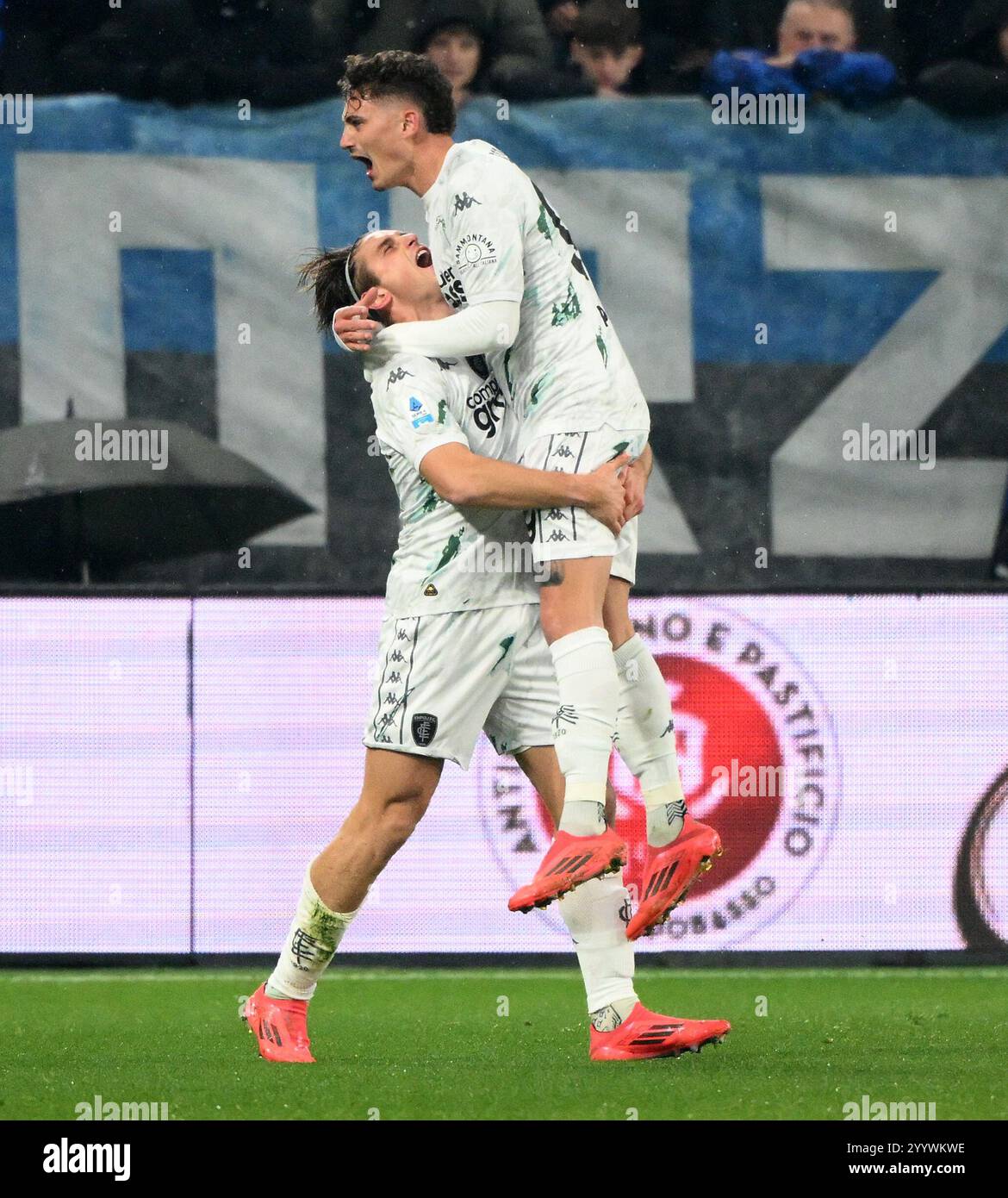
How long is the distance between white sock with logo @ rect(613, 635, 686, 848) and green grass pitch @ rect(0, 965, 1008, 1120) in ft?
1.93

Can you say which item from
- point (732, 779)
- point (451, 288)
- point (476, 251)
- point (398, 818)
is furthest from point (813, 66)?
point (398, 818)

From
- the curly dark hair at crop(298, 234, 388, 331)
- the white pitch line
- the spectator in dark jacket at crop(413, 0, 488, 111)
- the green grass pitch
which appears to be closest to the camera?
the green grass pitch

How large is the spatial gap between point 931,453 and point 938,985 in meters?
3.06

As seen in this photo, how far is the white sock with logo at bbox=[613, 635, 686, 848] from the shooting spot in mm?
4652

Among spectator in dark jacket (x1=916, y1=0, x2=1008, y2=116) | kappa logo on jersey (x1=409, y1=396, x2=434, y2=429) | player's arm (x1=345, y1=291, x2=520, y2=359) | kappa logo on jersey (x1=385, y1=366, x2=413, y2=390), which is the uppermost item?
spectator in dark jacket (x1=916, y1=0, x2=1008, y2=116)

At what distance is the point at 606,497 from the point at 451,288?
62cm

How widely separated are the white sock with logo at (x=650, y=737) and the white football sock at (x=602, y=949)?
0.67ft

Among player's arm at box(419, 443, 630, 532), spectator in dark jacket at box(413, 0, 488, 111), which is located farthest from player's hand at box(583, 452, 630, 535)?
spectator in dark jacket at box(413, 0, 488, 111)

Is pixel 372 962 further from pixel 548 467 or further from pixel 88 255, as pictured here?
pixel 88 255

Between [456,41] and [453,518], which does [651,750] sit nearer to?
[453,518]

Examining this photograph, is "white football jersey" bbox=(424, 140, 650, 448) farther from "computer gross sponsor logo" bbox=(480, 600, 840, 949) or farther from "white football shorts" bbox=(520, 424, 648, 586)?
"computer gross sponsor logo" bbox=(480, 600, 840, 949)

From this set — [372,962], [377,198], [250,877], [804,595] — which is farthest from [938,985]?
[377,198]

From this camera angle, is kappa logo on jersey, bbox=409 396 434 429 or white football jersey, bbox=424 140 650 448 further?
kappa logo on jersey, bbox=409 396 434 429

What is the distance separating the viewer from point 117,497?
327 inches
